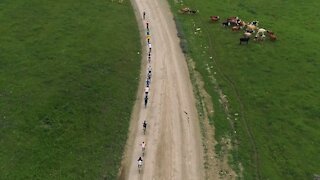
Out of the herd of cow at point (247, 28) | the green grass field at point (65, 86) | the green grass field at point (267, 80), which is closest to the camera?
the green grass field at point (65, 86)

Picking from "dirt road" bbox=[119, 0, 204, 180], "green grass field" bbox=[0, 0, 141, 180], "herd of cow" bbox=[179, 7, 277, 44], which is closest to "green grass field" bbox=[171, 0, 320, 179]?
"herd of cow" bbox=[179, 7, 277, 44]

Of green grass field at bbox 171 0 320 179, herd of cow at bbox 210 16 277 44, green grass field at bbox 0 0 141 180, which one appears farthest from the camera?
herd of cow at bbox 210 16 277 44

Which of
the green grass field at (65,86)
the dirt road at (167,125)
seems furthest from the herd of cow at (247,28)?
the green grass field at (65,86)

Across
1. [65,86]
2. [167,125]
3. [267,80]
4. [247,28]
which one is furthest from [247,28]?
[65,86]

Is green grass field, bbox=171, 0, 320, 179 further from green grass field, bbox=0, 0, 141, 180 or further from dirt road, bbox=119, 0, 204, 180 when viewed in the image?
green grass field, bbox=0, 0, 141, 180

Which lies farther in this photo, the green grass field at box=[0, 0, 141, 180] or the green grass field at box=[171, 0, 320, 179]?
the green grass field at box=[171, 0, 320, 179]

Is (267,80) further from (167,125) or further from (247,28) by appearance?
(167,125)

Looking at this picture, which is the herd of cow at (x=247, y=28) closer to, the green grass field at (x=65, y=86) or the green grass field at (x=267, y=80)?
the green grass field at (x=267, y=80)
